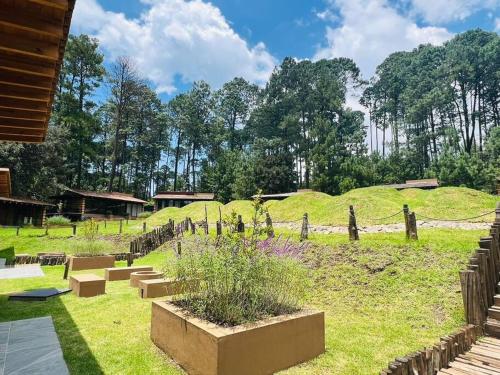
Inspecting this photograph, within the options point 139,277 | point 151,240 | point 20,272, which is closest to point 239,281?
point 139,277

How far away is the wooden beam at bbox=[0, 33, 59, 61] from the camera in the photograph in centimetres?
272

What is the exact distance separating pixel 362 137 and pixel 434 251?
44.6 meters

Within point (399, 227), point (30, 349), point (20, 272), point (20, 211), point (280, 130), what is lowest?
point (20, 272)

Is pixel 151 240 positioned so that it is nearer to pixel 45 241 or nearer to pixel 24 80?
pixel 45 241

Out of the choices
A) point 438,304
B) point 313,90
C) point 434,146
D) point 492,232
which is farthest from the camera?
point 313,90

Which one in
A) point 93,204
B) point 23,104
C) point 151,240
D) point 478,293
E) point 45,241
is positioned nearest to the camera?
point 23,104

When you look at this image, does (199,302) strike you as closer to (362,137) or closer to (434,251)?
(434,251)

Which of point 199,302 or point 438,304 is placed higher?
point 199,302

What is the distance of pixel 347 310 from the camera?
21.2ft

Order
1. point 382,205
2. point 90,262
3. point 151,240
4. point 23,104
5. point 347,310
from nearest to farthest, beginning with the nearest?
point 23,104 < point 347,310 < point 90,262 < point 151,240 < point 382,205

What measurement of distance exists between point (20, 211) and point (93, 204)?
9.89m

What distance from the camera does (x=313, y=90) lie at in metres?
53.6

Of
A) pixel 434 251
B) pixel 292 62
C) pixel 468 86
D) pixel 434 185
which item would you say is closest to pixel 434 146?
pixel 468 86

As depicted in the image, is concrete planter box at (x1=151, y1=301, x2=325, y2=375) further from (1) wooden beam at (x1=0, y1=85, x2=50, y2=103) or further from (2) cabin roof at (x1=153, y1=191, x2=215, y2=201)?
(2) cabin roof at (x1=153, y1=191, x2=215, y2=201)
